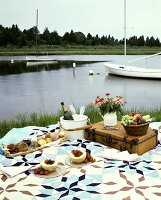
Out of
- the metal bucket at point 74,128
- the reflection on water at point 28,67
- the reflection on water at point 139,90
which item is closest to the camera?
the metal bucket at point 74,128

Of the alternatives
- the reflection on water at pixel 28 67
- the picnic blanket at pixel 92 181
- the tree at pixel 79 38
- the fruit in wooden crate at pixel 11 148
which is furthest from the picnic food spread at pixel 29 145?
the tree at pixel 79 38

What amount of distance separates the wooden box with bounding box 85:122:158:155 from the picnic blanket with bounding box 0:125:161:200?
250 millimetres

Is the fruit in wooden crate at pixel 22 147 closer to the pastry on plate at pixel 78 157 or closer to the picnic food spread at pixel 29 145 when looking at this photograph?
the picnic food spread at pixel 29 145

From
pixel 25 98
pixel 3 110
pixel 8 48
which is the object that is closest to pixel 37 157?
pixel 3 110

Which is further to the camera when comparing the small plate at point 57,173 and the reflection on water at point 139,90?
the reflection on water at point 139,90

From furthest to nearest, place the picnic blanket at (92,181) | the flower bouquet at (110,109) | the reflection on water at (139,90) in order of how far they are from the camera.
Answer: the reflection on water at (139,90)
the flower bouquet at (110,109)
the picnic blanket at (92,181)

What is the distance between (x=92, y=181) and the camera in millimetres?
4203

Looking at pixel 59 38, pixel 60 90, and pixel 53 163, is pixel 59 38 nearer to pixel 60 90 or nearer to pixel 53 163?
pixel 60 90

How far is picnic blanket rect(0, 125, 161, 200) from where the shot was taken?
12.7 ft

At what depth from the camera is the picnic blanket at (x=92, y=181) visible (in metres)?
3.86

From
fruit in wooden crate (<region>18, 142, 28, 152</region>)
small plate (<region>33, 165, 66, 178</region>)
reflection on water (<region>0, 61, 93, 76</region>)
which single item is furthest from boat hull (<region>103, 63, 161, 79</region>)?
small plate (<region>33, 165, 66, 178</region>)

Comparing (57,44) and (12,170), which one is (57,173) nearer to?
(12,170)

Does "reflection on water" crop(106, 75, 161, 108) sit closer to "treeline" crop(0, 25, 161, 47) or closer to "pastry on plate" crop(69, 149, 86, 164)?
"pastry on plate" crop(69, 149, 86, 164)

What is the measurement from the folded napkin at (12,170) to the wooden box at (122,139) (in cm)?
159
